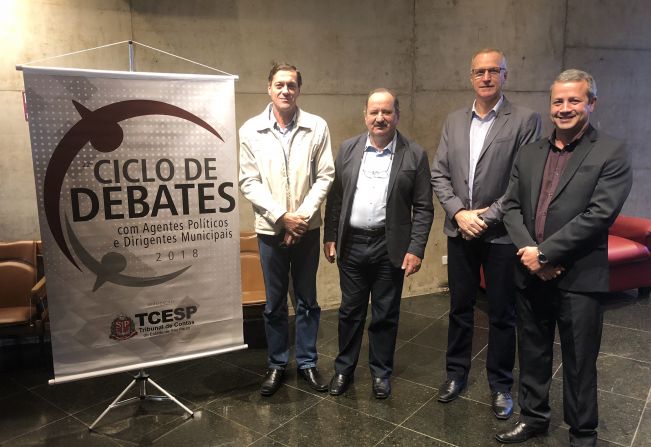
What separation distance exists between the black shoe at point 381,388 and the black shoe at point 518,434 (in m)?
0.68

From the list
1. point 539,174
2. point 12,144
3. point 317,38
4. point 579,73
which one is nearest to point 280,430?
point 539,174

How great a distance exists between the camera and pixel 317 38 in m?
4.30

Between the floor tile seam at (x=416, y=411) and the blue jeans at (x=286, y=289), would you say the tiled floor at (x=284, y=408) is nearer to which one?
the floor tile seam at (x=416, y=411)

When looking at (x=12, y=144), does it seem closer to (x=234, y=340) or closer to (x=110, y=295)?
(x=110, y=295)

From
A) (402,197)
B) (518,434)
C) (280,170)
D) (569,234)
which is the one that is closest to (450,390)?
(518,434)

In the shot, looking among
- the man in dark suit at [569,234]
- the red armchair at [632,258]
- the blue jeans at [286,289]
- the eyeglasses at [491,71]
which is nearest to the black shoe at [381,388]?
the blue jeans at [286,289]

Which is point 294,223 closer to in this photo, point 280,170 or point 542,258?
point 280,170

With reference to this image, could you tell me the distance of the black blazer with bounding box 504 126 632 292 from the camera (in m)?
2.21

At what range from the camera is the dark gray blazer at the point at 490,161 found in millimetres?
2730

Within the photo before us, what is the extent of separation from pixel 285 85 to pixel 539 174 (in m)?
1.41

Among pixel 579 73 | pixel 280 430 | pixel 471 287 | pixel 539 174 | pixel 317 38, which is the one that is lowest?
pixel 280 430

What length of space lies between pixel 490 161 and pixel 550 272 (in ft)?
2.25

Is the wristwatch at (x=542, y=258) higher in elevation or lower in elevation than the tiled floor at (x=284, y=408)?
higher

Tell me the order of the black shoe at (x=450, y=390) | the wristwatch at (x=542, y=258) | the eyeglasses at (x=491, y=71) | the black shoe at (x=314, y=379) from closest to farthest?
the wristwatch at (x=542, y=258)
the eyeglasses at (x=491, y=71)
the black shoe at (x=450, y=390)
the black shoe at (x=314, y=379)
